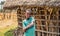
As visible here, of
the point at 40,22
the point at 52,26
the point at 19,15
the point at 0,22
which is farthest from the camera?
the point at 0,22

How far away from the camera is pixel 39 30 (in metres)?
11.4

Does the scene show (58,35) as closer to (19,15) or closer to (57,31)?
(57,31)

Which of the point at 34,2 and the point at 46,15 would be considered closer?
the point at 46,15

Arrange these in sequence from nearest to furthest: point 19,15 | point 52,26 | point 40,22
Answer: point 52,26, point 40,22, point 19,15

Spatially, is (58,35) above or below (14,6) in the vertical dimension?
below

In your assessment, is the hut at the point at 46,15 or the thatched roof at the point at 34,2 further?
the hut at the point at 46,15

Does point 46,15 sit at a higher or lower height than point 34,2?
lower

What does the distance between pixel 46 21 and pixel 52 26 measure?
0.50 metres

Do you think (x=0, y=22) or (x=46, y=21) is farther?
(x=0, y=22)

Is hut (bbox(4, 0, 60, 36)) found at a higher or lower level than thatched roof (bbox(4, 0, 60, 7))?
lower

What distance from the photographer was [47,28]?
10742 millimetres

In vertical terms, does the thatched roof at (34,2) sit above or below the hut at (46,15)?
above

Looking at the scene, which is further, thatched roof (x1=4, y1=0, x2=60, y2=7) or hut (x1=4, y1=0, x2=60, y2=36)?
hut (x1=4, y1=0, x2=60, y2=36)

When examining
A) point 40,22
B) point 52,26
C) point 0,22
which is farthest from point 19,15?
point 0,22
